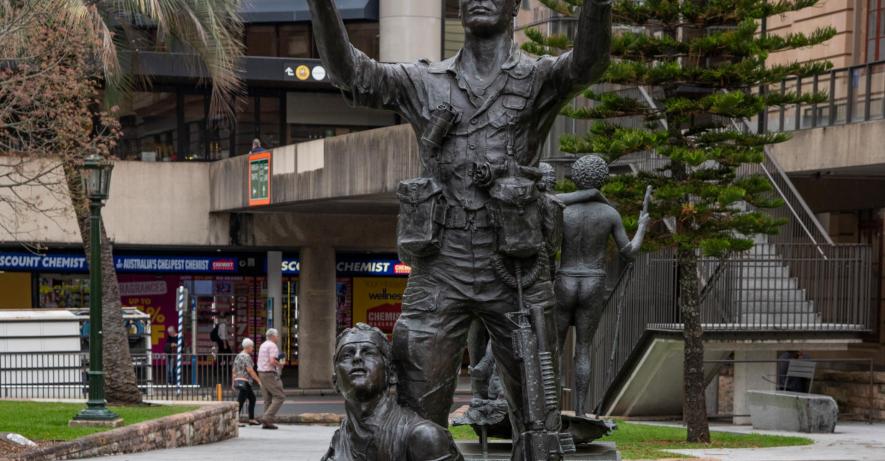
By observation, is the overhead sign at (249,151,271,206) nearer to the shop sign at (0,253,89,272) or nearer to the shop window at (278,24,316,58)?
the shop sign at (0,253,89,272)

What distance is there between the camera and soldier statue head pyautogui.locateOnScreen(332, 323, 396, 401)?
6465 millimetres

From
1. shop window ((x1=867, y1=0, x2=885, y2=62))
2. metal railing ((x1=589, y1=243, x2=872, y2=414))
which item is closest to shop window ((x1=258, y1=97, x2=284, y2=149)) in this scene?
shop window ((x1=867, y1=0, x2=885, y2=62))

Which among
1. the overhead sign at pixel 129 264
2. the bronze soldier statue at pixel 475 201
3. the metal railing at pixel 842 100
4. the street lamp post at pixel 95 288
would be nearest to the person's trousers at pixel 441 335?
the bronze soldier statue at pixel 475 201

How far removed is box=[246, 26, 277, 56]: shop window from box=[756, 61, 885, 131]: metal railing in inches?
681

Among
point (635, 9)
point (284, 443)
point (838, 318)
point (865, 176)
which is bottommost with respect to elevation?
point (284, 443)

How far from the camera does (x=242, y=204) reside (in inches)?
A: 1341

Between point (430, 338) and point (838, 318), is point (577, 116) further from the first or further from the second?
point (430, 338)

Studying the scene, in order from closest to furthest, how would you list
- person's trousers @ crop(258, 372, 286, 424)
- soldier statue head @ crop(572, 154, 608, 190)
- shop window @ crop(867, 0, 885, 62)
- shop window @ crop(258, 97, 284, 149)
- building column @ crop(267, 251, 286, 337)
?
soldier statue head @ crop(572, 154, 608, 190), person's trousers @ crop(258, 372, 286, 424), shop window @ crop(867, 0, 885, 62), building column @ crop(267, 251, 286, 337), shop window @ crop(258, 97, 284, 149)

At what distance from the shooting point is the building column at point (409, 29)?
123ft

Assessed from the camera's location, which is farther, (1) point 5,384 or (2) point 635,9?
(1) point 5,384

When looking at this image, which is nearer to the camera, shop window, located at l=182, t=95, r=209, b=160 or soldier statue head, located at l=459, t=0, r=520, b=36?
soldier statue head, located at l=459, t=0, r=520, b=36

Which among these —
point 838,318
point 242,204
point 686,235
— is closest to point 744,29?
point 686,235

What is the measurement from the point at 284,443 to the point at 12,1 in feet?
21.5

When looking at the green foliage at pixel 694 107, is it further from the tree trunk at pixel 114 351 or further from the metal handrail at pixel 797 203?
the tree trunk at pixel 114 351
